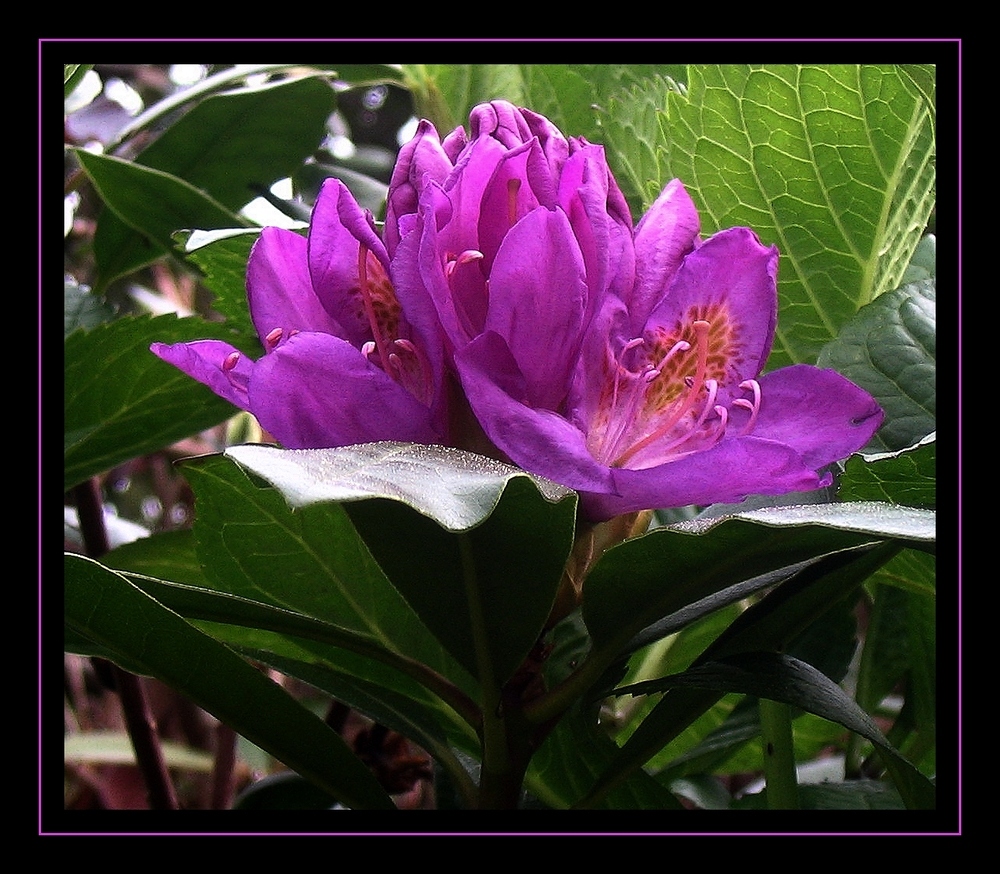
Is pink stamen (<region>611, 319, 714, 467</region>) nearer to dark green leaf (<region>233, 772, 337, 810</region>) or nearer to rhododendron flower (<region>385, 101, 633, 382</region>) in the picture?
rhododendron flower (<region>385, 101, 633, 382</region>)

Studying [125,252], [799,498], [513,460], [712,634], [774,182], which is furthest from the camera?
[125,252]

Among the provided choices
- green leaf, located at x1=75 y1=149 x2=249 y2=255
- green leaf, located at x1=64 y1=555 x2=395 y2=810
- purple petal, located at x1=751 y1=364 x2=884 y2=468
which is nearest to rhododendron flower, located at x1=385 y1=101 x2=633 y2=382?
purple petal, located at x1=751 y1=364 x2=884 y2=468

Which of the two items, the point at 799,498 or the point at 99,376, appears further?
the point at 99,376

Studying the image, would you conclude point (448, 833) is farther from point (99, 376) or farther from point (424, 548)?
point (99, 376)

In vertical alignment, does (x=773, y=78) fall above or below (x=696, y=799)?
above

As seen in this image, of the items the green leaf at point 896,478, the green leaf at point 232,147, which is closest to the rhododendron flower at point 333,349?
the green leaf at point 896,478

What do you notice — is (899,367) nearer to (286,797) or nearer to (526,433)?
(526,433)
